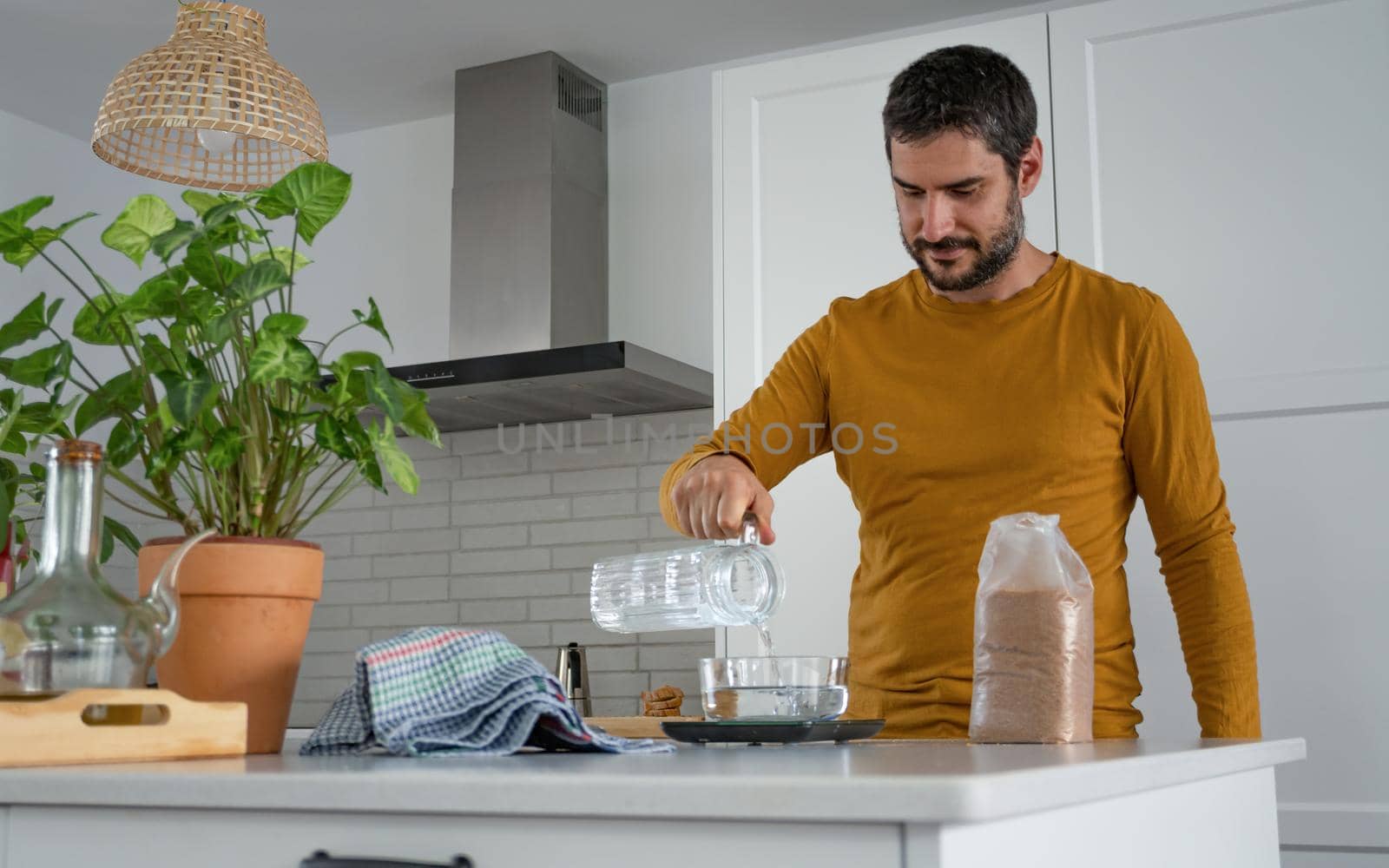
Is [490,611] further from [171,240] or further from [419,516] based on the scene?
[171,240]

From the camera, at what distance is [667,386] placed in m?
3.62

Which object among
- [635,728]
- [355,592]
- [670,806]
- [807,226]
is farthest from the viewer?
[355,592]

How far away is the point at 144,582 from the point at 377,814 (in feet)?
1.82

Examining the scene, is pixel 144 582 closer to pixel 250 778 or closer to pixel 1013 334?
pixel 250 778

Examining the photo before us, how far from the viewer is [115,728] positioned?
3.43ft

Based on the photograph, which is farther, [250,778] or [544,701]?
Answer: [544,701]

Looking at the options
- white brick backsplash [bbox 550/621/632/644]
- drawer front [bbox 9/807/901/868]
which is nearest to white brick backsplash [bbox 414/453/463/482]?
white brick backsplash [bbox 550/621/632/644]

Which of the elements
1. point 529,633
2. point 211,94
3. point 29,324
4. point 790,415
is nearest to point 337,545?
point 529,633

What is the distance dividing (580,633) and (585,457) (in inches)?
20.0

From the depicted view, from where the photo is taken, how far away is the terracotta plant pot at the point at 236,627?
1.21 m

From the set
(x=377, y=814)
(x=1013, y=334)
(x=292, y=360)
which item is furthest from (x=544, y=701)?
(x=1013, y=334)

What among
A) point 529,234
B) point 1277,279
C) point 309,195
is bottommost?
point 309,195

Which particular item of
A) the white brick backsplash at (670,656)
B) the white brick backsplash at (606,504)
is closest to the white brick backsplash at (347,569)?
the white brick backsplash at (606,504)

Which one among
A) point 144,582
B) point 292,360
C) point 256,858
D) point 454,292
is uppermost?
point 454,292
